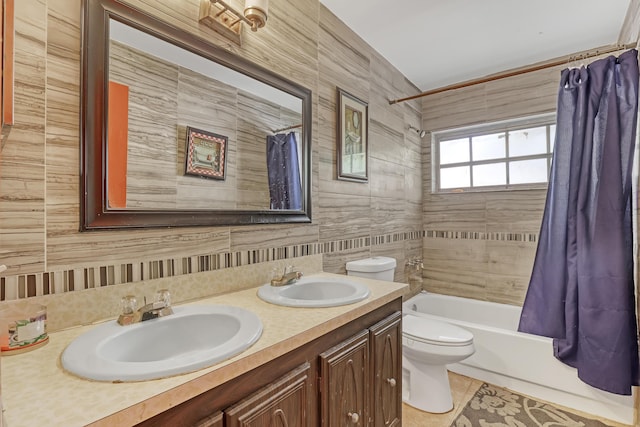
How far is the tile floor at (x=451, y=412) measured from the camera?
1.80m

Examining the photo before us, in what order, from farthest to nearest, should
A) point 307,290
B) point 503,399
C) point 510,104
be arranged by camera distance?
point 510,104 → point 503,399 → point 307,290

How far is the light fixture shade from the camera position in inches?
49.6

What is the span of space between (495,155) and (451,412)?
2.17m

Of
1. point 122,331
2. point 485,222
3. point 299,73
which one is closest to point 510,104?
point 485,222

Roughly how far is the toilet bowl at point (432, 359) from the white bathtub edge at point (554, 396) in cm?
43

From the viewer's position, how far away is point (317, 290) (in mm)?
1563

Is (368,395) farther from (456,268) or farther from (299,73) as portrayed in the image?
(456,268)

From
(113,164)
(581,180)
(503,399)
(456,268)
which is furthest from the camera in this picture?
(456,268)

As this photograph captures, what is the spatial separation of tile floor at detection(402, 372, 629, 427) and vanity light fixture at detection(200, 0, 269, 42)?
2254 millimetres

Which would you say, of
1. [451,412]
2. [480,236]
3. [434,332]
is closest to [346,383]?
[434,332]

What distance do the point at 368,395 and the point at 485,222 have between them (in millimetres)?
2130

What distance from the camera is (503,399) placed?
6.59ft

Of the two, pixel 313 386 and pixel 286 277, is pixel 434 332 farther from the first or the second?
pixel 313 386

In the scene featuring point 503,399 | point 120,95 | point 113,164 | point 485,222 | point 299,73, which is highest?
point 299,73
